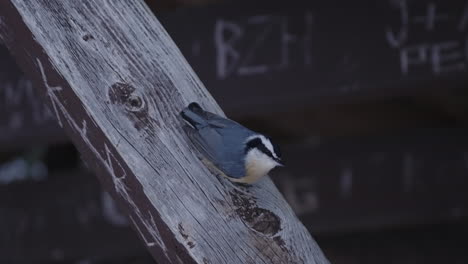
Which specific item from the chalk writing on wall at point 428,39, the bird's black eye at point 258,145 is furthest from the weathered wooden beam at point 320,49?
the bird's black eye at point 258,145

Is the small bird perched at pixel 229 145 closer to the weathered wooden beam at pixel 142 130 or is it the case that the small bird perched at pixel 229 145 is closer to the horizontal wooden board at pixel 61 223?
the weathered wooden beam at pixel 142 130

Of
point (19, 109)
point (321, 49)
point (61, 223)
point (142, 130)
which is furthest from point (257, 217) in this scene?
point (61, 223)

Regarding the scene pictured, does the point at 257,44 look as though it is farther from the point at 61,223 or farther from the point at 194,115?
the point at 194,115

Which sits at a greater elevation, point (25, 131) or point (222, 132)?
point (222, 132)

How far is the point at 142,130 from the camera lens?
5.58 feet

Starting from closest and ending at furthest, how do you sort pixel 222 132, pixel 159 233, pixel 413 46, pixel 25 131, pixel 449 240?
pixel 159 233, pixel 222 132, pixel 413 46, pixel 25 131, pixel 449 240

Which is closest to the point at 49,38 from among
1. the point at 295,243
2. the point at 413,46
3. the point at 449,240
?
the point at 295,243

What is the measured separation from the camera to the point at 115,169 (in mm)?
1651

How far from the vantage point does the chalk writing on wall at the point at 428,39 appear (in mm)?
3164

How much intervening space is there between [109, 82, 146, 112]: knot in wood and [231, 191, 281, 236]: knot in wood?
0.24 metres

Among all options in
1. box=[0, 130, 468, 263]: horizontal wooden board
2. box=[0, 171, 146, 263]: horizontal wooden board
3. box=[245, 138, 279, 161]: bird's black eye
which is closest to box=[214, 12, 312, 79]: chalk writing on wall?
box=[0, 130, 468, 263]: horizontal wooden board

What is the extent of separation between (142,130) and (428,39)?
1728 mm

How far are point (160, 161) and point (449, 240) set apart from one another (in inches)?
112

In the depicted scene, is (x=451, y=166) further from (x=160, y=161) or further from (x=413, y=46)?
(x=160, y=161)
